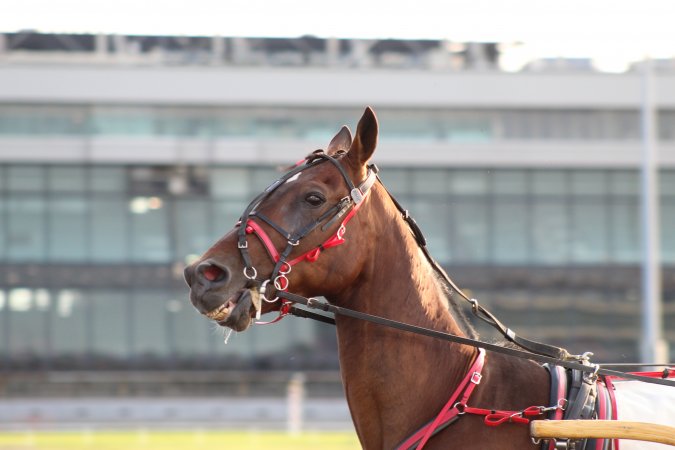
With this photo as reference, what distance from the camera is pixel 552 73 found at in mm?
33656

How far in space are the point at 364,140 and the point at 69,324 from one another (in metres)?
30.8

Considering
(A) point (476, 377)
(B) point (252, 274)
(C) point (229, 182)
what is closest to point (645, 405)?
(A) point (476, 377)

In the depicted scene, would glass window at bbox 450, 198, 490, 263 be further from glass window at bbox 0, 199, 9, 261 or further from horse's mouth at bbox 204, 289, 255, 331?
horse's mouth at bbox 204, 289, 255, 331

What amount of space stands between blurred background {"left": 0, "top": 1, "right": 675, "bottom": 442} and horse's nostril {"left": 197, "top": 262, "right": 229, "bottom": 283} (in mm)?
28329

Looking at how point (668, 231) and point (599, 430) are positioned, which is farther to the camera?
point (668, 231)

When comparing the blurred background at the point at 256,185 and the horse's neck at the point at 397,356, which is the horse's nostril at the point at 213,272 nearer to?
the horse's neck at the point at 397,356

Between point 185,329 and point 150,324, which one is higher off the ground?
point 150,324

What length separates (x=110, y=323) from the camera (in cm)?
3403

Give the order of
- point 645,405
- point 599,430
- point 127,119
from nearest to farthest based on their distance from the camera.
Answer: point 599,430 < point 645,405 < point 127,119

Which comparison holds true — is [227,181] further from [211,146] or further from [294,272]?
[294,272]

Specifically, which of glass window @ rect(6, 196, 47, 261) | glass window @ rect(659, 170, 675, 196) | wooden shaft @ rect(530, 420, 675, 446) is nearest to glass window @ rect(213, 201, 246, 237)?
glass window @ rect(6, 196, 47, 261)

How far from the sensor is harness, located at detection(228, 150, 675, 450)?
4293 mm

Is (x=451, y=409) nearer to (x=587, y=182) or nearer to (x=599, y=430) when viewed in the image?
(x=599, y=430)

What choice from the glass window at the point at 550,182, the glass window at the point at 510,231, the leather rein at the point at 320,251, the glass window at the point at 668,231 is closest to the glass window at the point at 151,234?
the glass window at the point at 510,231
